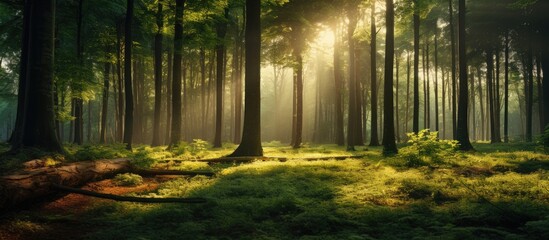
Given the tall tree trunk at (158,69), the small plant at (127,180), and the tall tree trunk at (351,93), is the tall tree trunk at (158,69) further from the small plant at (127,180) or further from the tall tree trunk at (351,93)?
the small plant at (127,180)

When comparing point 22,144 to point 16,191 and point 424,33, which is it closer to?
point 16,191

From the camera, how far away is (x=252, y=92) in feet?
46.6

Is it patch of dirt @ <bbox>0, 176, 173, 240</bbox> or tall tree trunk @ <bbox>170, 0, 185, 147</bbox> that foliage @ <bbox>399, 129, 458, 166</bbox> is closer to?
patch of dirt @ <bbox>0, 176, 173, 240</bbox>

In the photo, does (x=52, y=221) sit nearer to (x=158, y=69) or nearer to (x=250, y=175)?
(x=250, y=175)

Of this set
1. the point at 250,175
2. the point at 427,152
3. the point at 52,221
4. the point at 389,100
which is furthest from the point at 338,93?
the point at 52,221

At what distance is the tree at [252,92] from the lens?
1403 cm

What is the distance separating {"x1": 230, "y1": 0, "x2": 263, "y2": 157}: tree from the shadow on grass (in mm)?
6566

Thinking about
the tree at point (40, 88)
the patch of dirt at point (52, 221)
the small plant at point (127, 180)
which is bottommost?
the patch of dirt at point (52, 221)

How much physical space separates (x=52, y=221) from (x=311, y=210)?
13.5 ft

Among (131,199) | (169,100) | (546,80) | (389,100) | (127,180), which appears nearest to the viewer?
(131,199)

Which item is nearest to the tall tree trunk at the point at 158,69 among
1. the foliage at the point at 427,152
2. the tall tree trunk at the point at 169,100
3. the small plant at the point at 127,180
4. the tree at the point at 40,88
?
the tall tree trunk at the point at 169,100

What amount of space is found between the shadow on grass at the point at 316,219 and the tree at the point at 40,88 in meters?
5.94

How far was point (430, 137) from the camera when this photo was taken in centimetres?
1198

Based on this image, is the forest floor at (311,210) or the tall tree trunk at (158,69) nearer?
the forest floor at (311,210)
